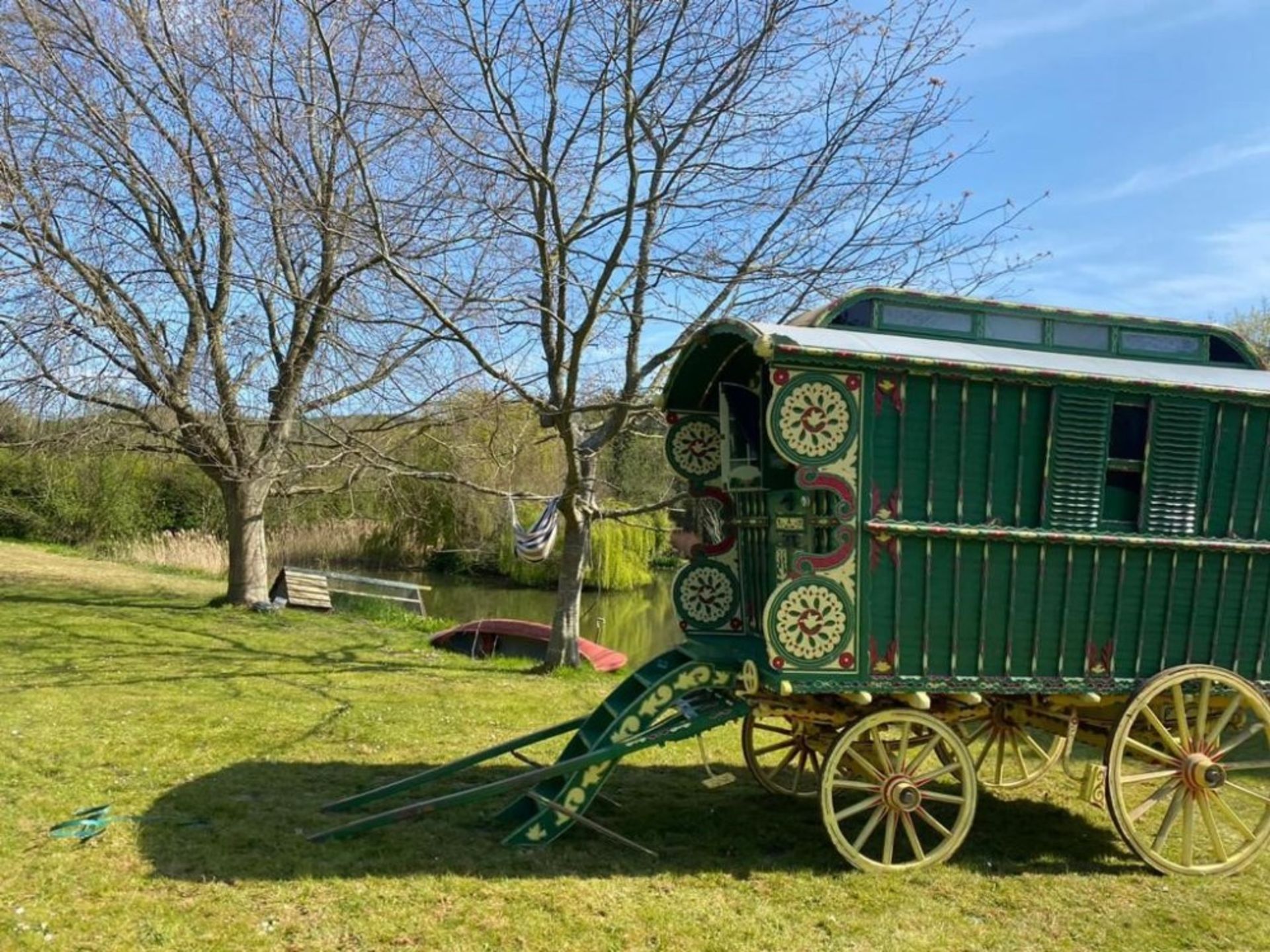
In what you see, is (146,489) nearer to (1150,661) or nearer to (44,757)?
(44,757)

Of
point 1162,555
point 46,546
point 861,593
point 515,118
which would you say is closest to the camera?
point 861,593

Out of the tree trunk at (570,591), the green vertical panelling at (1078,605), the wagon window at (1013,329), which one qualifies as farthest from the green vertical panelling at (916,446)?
the tree trunk at (570,591)

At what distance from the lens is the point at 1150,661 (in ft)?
18.6

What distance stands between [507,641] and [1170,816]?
1144 cm

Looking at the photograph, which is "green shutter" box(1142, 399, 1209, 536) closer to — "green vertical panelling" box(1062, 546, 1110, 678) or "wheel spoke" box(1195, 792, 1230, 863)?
"green vertical panelling" box(1062, 546, 1110, 678)

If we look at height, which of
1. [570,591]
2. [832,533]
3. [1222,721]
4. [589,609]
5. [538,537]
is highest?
[832,533]

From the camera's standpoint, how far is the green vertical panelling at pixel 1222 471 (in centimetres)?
568

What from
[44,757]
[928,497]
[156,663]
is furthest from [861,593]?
[156,663]

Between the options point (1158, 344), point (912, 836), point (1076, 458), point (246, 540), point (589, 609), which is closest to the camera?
point (912, 836)

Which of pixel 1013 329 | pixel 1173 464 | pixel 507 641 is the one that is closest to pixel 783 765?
pixel 1173 464

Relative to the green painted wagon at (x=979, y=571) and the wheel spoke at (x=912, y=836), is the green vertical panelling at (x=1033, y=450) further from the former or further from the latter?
the wheel spoke at (x=912, y=836)

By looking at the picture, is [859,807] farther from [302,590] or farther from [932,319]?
[302,590]

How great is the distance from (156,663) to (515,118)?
23.3ft

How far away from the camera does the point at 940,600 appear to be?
5363 millimetres
